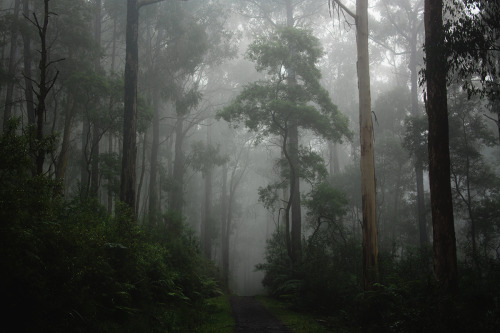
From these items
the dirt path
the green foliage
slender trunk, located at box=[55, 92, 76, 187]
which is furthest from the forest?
the dirt path

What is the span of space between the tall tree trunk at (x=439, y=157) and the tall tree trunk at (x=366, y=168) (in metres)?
1.47

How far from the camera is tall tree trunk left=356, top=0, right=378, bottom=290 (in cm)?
851

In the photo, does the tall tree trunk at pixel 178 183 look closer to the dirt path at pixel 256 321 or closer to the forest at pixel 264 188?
the forest at pixel 264 188

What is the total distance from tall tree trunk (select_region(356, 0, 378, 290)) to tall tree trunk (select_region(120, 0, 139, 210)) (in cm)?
773

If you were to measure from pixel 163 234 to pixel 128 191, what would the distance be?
194 centimetres

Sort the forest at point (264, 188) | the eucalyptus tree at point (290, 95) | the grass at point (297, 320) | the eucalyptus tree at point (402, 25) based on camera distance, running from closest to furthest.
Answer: the forest at point (264, 188), the grass at point (297, 320), the eucalyptus tree at point (290, 95), the eucalyptus tree at point (402, 25)

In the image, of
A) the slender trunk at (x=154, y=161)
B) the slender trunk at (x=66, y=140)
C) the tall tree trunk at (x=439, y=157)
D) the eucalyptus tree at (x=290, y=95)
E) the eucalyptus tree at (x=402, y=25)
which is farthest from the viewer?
the eucalyptus tree at (x=402, y=25)

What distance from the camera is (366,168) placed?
909 centimetres

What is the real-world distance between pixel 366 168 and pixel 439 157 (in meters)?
1.83

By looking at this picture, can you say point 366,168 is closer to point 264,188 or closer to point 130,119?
point 264,188

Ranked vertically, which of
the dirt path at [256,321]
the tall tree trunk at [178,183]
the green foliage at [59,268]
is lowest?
the dirt path at [256,321]

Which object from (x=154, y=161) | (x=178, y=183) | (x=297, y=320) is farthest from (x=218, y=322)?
(x=178, y=183)

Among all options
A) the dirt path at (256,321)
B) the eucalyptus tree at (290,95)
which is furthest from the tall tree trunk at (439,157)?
the eucalyptus tree at (290,95)

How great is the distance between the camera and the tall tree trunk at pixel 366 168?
27.9 feet
